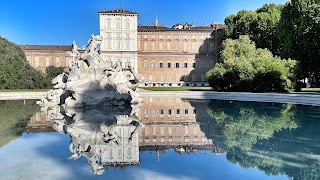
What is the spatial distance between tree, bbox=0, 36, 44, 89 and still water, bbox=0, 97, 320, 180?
87.7 feet

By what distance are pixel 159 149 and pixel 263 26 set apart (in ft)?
137

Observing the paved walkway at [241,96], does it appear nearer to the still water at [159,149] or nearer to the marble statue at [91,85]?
the marble statue at [91,85]

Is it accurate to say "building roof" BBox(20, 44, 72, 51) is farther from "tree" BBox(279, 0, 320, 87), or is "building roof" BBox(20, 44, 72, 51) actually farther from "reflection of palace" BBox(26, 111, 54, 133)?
"reflection of palace" BBox(26, 111, 54, 133)

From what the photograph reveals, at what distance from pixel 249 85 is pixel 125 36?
34682 mm

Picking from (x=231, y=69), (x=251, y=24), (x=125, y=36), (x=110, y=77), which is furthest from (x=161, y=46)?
(x=110, y=77)

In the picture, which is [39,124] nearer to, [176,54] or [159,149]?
[159,149]

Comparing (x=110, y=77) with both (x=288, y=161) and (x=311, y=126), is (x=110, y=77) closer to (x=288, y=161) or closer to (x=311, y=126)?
(x=311, y=126)

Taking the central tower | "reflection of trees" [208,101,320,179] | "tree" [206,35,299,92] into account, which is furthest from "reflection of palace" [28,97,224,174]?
the central tower

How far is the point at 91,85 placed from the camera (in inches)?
786

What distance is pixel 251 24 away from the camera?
49.2 m

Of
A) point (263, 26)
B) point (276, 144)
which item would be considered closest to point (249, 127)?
point (276, 144)

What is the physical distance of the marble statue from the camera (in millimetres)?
19438

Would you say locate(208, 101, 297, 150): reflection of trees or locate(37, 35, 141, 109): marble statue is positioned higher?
locate(37, 35, 141, 109): marble statue

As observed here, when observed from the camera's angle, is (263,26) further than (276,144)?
Yes
